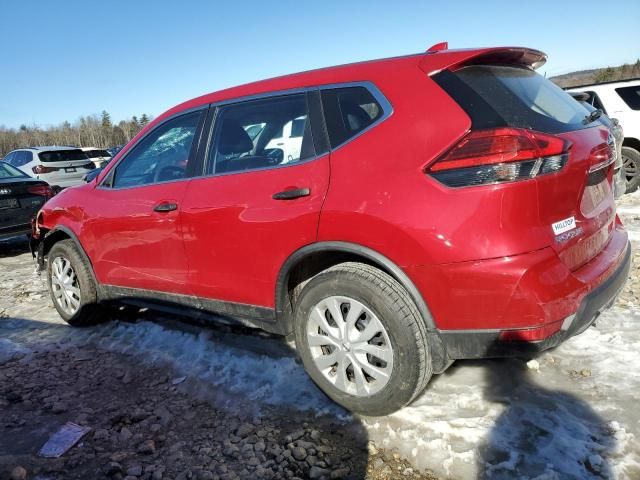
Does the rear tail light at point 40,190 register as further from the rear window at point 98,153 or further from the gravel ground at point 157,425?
the rear window at point 98,153

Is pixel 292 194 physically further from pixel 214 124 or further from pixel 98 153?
pixel 98 153

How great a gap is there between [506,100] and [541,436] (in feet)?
5.23

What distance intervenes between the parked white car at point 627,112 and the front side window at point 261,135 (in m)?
7.23

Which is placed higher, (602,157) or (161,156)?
(161,156)

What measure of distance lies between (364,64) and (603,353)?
2265mm

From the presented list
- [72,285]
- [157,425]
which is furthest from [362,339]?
[72,285]

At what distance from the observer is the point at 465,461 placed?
2207mm

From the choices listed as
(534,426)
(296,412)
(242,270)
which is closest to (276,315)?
(242,270)

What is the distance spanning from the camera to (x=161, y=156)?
3588 mm

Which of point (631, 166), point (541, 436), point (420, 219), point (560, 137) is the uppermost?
point (560, 137)

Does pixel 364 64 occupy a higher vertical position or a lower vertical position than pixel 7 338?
higher

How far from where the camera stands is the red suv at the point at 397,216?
207cm

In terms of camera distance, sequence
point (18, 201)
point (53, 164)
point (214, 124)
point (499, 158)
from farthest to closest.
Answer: point (53, 164) < point (18, 201) < point (214, 124) < point (499, 158)

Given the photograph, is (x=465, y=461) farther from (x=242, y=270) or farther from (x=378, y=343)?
(x=242, y=270)
